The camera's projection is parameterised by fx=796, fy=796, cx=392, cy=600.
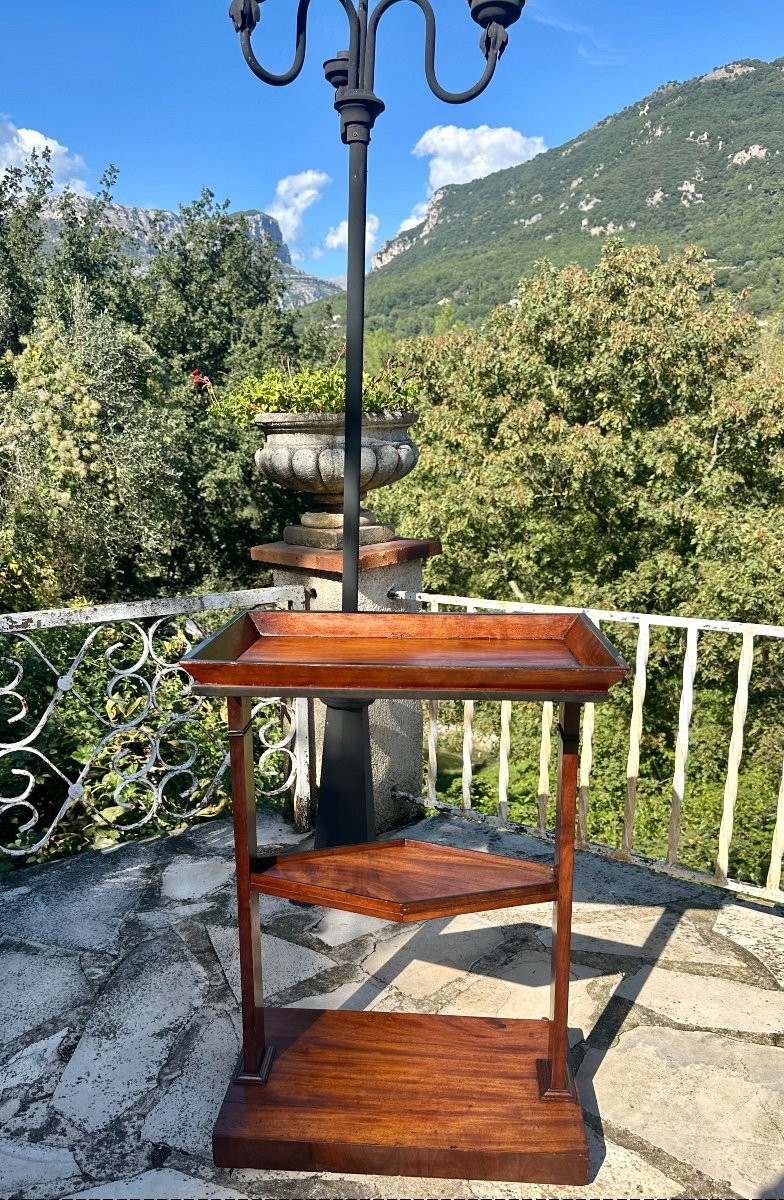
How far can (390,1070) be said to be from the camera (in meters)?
1.78

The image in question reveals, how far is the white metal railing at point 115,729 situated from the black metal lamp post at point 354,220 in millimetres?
623

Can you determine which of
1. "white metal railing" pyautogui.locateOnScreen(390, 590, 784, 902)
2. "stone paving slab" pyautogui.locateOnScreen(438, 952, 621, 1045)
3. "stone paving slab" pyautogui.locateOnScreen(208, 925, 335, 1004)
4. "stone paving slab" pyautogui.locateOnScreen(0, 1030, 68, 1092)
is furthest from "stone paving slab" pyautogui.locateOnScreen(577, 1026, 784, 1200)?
"stone paving slab" pyautogui.locateOnScreen(0, 1030, 68, 1092)

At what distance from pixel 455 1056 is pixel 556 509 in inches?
422

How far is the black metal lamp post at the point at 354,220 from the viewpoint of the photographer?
223 centimetres

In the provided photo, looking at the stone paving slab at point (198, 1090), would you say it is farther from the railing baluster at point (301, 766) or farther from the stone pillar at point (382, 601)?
the stone pillar at point (382, 601)

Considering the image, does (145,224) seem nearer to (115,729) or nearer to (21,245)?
(21,245)

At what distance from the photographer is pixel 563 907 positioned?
5.37 feet

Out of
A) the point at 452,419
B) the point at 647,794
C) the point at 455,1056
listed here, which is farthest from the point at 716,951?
the point at 452,419

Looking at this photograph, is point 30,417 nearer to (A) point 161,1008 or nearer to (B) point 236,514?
(B) point 236,514

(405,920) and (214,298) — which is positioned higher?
(214,298)

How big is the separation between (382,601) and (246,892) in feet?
4.89

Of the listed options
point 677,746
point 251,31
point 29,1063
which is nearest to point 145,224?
point 251,31

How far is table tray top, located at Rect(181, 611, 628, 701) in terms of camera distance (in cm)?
145

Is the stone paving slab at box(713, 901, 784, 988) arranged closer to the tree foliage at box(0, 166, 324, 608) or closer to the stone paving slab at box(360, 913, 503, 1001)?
the stone paving slab at box(360, 913, 503, 1001)
